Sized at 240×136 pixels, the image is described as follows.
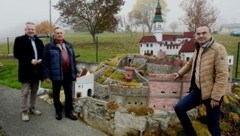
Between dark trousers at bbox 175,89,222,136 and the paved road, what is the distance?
9.20ft

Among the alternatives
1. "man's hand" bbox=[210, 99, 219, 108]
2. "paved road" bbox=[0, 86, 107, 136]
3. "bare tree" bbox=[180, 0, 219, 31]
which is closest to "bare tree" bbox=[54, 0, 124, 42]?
"bare tree" bbox=[180, 0, 219, 31]

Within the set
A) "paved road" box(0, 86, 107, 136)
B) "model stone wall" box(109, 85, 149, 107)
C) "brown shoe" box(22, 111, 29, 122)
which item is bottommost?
"paved road" box(0, 86, 107, 136)

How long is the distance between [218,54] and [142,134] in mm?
3616

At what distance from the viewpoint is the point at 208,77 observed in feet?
18.6

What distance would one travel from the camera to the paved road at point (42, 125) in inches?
299

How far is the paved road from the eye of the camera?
25.0 ft

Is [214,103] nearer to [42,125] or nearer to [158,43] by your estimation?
[42,125]

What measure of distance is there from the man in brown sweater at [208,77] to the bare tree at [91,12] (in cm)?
2580

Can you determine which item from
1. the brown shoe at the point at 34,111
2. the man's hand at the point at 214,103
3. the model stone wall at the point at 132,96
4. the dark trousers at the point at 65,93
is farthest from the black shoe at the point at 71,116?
the man's hand at the point at 214,103

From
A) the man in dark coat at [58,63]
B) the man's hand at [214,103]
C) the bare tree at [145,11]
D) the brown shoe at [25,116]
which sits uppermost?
the bare tree at [145,11]

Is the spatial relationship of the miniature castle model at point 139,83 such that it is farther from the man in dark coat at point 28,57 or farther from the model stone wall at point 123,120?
the man in dark coat at point 28,57

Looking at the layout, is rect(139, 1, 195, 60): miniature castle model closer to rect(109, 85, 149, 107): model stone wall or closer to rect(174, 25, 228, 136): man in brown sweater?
rect(109, 85, 149, 107): model stone wall

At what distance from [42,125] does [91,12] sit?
79.5 ft

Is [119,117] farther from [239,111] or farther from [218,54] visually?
[239,111]
